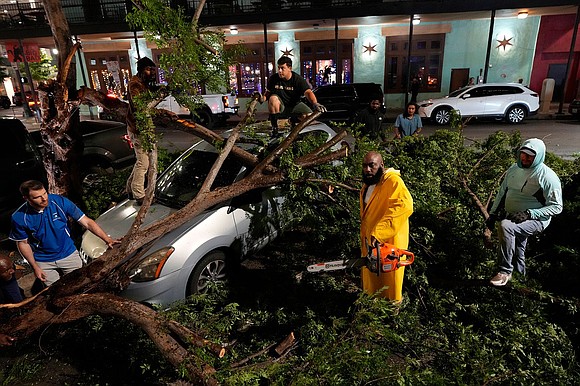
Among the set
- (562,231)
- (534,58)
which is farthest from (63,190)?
(534,58)

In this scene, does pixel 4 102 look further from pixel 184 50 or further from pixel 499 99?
pixel 499 99

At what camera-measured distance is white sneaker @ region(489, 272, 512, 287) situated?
3738mm

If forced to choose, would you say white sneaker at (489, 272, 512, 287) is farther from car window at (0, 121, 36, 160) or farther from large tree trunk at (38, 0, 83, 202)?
car window at (0, 121, 36, 160)

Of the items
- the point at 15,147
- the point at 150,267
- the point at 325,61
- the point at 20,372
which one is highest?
the point at 325,61

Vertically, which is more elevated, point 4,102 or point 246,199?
point 4,102

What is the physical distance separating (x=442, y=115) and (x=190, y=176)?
42.4 ft

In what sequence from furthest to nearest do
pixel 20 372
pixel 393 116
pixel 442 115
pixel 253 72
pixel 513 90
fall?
pixel 253 72
pixel 393 116
pixel 442 115
pixel 513 90
pixel 20 372

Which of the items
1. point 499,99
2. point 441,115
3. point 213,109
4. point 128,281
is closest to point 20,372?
point 128,281

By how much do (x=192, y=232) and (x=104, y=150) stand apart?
582 cm

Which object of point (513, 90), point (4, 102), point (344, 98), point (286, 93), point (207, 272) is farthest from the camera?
point (4, 102)

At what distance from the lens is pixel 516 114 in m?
14.4

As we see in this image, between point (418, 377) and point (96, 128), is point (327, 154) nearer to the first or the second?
point (418, 377)

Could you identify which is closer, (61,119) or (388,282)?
(388,282)

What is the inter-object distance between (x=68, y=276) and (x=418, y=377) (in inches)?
136
